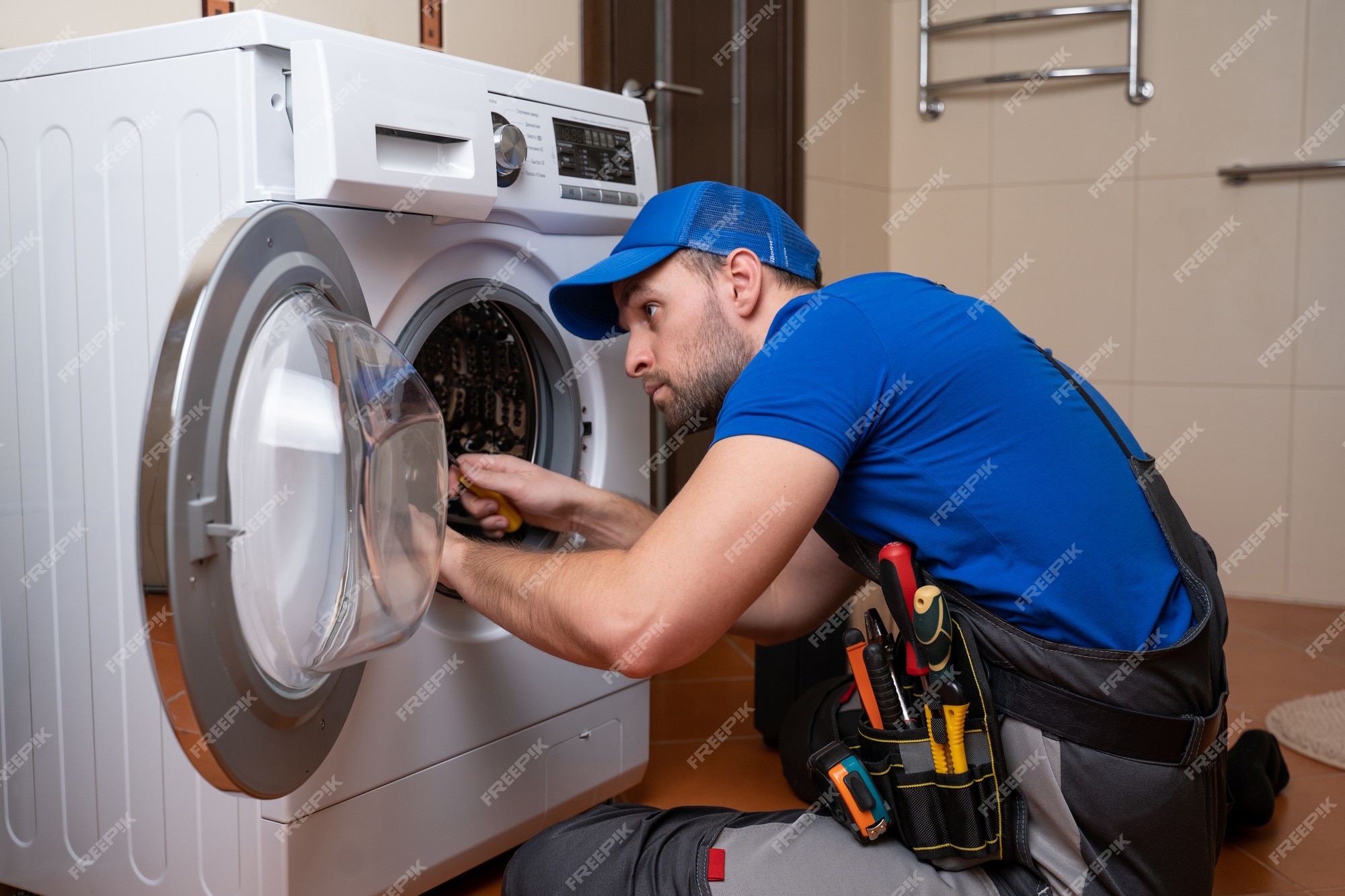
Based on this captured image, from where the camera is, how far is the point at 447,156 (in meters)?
1.11

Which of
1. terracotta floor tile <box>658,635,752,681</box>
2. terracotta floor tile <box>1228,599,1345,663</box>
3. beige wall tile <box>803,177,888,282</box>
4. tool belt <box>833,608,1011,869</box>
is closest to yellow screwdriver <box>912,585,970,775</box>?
tool belt <box>833,608,1011,869</box>

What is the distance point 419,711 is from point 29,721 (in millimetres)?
425

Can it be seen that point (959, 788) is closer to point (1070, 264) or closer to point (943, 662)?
point (943, 662)

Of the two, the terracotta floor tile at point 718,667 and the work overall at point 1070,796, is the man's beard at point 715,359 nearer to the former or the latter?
the work overall at point 1070,796

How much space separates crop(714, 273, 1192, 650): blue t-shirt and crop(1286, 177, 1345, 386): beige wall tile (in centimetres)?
198

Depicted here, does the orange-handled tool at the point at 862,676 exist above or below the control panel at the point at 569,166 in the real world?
below

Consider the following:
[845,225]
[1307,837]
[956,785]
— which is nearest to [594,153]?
[956,785]

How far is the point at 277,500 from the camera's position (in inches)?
32.1

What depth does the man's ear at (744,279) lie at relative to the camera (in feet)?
3.80

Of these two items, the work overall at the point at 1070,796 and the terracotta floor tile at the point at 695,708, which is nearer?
the work overall at the point at 1070,796

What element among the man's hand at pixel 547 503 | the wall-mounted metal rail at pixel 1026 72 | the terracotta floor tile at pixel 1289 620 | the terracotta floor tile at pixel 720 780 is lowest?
the terracotta floor tile at pixel 1289 620

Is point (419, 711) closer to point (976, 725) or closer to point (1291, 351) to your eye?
point (976, 725)

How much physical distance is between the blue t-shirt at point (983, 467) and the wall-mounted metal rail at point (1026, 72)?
2009 millimetres

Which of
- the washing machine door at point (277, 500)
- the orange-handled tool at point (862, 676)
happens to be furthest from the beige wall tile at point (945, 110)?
the washing machine door at point (277, 500)
